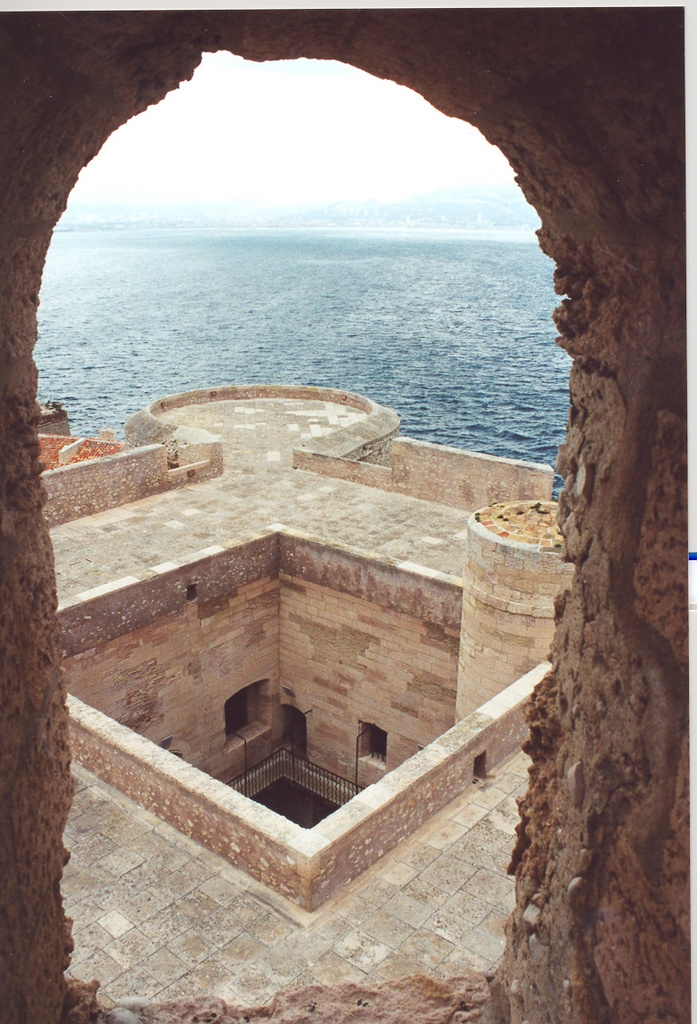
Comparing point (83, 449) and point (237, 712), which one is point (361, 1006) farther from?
point (83, 449)

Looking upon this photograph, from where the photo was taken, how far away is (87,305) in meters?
96.7

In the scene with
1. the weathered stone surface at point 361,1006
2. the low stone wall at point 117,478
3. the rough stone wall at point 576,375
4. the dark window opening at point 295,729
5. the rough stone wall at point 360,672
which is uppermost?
the rough stone wall at point 576,375

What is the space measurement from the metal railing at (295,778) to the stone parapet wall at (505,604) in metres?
4.71

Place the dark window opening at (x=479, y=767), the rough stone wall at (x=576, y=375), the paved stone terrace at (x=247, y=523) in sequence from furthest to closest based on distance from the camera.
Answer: the paved stone terrace at (x=247, y=523) < the dark window opening at (x=479, y=767) < the rough stone wall at (x=576, y=375)

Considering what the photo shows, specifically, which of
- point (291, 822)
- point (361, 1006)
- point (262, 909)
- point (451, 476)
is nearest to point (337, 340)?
point (451, 476)

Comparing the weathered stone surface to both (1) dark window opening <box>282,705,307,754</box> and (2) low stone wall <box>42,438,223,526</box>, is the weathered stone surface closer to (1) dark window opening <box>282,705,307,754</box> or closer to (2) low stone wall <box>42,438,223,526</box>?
(1) dark window opening <box>282,705,307,754</box>

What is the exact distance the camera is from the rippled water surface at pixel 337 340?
151 feet

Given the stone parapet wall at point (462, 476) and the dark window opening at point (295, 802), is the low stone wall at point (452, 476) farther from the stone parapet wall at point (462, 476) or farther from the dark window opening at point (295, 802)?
the dark window opening at point (295, 802)

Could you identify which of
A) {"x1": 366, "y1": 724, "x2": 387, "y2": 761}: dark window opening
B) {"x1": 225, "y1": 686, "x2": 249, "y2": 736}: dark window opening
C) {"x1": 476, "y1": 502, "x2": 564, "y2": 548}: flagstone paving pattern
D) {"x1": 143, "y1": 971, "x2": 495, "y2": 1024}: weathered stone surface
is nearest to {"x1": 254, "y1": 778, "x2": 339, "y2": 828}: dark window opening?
{"x1": 366, "y1": 724, "x2": 387, "y2": 761}: dark window opening

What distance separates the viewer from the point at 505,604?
397 inches

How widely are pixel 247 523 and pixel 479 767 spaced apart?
7813mm

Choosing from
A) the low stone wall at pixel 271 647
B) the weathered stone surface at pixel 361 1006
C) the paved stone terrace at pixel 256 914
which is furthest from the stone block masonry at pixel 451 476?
the weathered stone surface at pixel 361 1006

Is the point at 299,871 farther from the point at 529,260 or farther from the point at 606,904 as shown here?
the point at 529,260

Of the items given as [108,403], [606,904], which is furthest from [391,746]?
[108,403]
